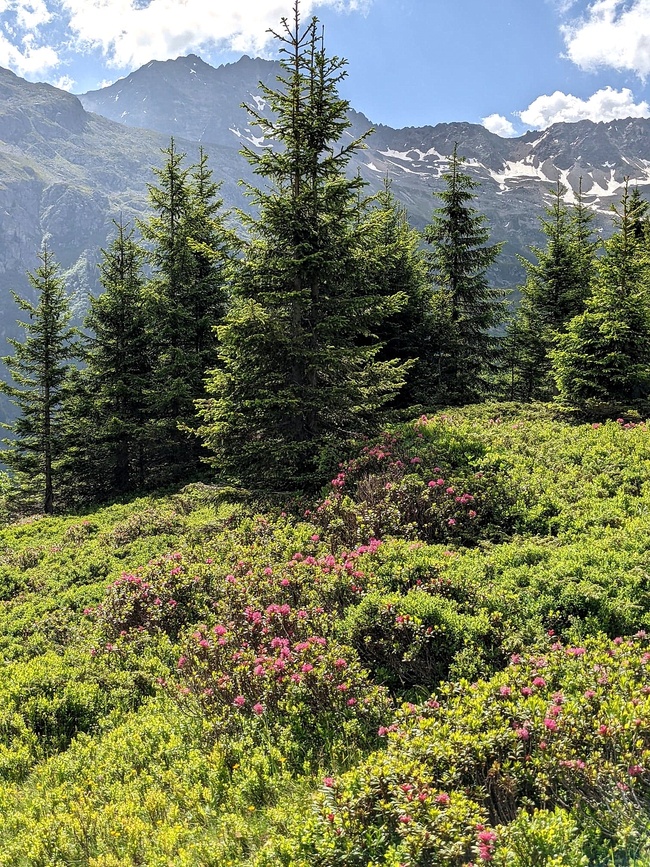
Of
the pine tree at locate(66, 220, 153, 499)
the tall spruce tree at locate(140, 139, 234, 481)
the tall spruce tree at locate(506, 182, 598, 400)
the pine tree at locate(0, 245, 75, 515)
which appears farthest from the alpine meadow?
the tall spruce tree at locate(506, 182, 598, 400)

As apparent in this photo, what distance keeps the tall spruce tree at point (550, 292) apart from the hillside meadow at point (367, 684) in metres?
16.3

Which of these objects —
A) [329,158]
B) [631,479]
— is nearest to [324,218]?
[329,158]

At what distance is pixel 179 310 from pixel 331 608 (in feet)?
56.4

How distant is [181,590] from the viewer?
8.42 m

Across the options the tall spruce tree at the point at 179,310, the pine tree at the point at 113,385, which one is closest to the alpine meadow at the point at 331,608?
the tall spruce tree at the point at 179,310

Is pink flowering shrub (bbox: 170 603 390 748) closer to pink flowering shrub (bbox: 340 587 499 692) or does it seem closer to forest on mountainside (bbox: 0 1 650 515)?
pink flowering shrub (bbox: 340 587 499 692)

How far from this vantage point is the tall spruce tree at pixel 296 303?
42.5ft

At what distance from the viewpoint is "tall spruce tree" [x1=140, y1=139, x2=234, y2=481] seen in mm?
20953

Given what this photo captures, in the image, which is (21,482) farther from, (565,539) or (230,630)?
(565,539)

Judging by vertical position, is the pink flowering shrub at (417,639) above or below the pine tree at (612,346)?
below

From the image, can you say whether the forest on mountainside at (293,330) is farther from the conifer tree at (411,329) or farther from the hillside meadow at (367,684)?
the hillside meadow at (367,684)

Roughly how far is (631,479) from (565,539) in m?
2.66

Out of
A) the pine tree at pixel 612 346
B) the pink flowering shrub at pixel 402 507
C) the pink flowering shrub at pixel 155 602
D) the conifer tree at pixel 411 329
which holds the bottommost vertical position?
the pink flowering shrub at pixel 155 602

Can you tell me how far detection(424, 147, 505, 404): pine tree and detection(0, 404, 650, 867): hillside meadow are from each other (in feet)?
41.6
